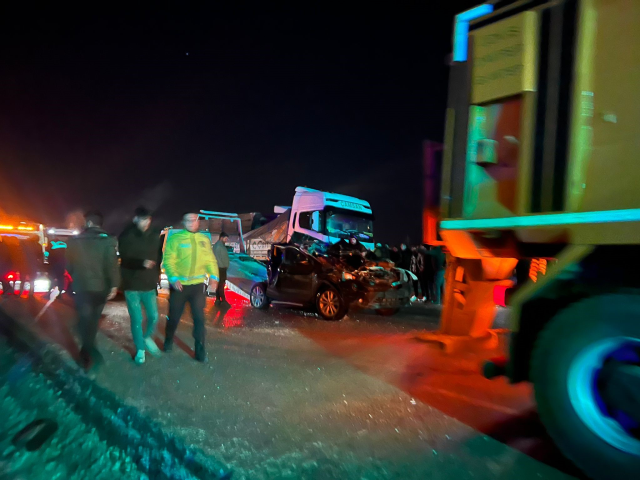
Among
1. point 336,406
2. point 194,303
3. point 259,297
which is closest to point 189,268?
point 194,303

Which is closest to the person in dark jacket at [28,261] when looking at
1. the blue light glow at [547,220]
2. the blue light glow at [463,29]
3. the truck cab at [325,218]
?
the truck cab at [325,218]

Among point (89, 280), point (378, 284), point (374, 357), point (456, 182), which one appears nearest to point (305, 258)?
point (378, 284)

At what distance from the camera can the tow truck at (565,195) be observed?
10.1ft

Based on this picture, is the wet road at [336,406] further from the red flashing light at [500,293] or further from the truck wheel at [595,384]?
the red flashing light at [500,293]

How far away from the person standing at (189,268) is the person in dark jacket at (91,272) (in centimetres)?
65

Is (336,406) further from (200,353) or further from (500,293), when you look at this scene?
(500,293)

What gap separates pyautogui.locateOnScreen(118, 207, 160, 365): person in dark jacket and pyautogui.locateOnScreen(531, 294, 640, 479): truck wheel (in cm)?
444

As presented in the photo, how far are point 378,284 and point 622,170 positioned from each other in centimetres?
708

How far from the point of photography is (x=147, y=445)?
363cm

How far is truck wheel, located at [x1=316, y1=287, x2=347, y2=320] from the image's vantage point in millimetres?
9852

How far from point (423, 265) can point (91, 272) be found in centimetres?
1020

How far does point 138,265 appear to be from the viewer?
5820mm

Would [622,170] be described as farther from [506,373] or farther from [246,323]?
[246,323]

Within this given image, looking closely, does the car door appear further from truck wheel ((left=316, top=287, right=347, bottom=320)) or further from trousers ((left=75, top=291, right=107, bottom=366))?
trousers ((left=75, top=291, right=107, bottom=366))
